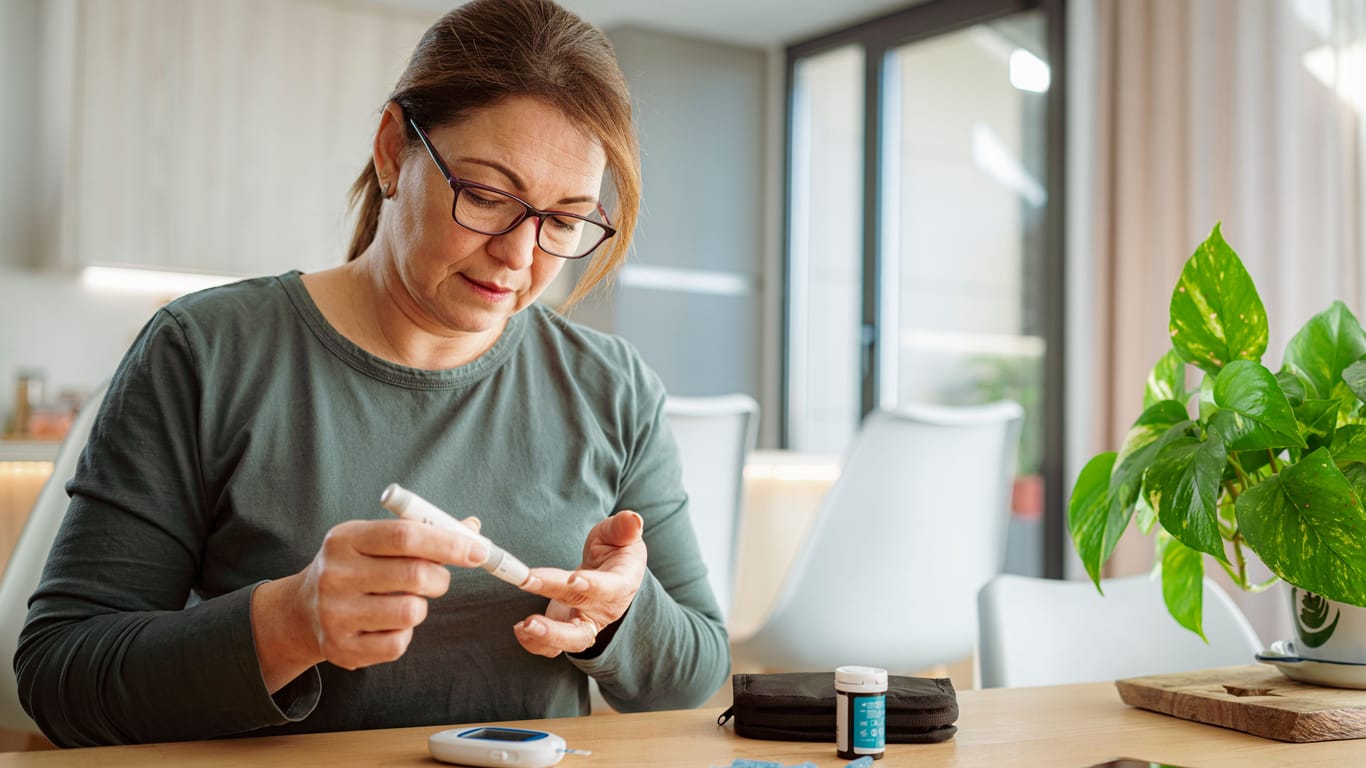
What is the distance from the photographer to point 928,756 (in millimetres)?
961

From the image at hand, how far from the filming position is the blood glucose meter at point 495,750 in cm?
87

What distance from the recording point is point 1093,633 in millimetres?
1575

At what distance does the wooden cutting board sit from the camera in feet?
3.45

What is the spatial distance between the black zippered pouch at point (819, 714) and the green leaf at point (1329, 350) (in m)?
0.49

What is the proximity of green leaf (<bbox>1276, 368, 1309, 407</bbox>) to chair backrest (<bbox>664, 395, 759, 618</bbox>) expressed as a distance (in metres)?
1.39

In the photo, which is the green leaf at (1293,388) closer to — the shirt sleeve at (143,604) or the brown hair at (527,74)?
the brown hair at (527,74)

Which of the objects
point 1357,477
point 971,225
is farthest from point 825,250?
point 1357,477

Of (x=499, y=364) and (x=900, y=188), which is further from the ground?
(x=900, y=188)

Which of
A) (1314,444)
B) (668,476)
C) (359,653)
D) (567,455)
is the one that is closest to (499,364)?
(567,455)

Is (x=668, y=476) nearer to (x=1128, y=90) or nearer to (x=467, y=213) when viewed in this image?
(x=467, y=213)

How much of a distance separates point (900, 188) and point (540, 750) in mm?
4084

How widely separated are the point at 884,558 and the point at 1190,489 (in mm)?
1427

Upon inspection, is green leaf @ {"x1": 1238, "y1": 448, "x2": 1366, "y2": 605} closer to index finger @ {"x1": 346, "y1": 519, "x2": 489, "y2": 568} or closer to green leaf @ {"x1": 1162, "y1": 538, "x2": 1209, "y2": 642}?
green leaf @ {"x1": 1162, "y1": 538, "x2": 1209, "y2": 642}

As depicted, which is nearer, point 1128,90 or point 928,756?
point 928,756
